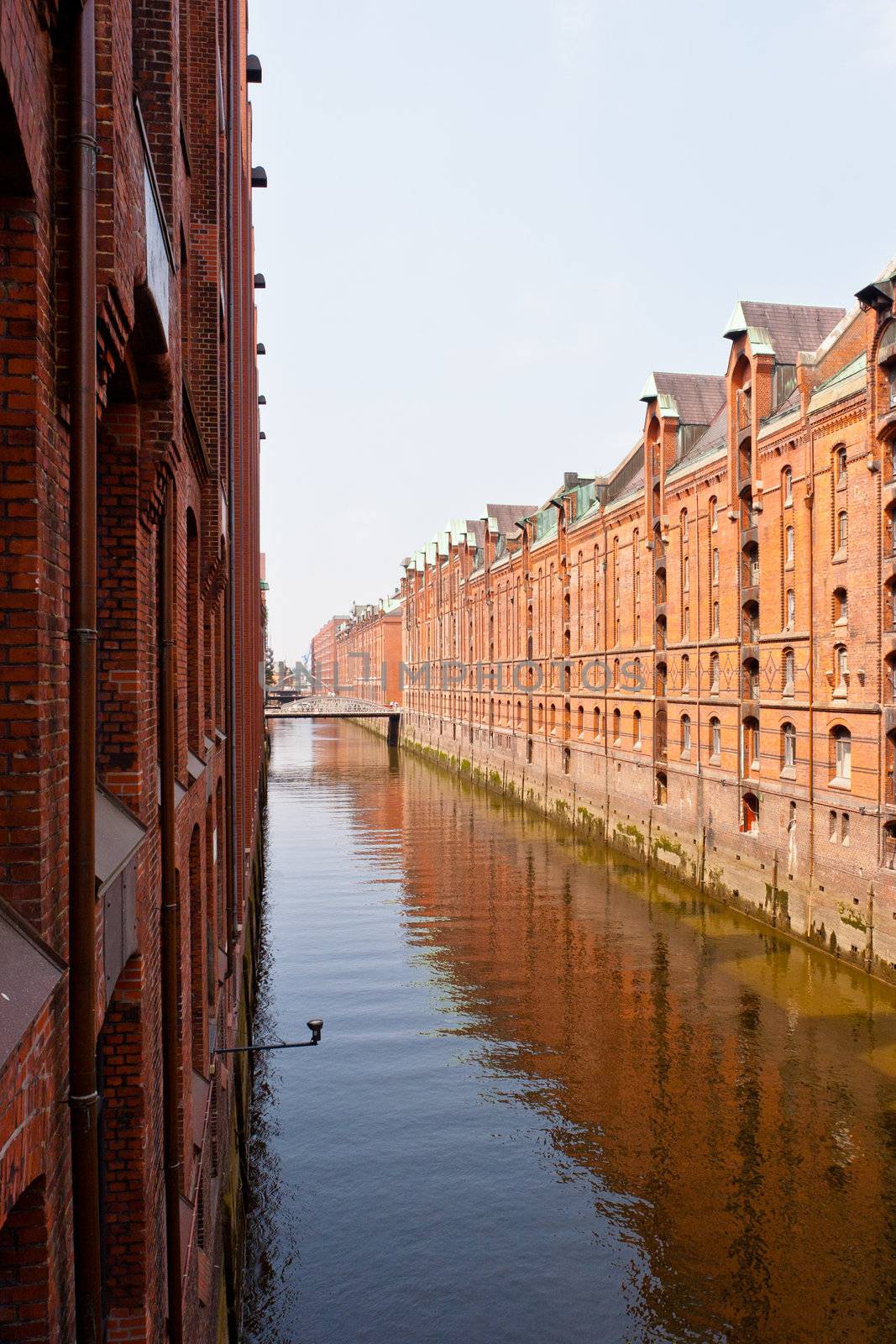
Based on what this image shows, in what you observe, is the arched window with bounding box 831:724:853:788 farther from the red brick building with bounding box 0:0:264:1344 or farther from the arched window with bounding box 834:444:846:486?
the red brick building with bounding box 0:0:264:1344

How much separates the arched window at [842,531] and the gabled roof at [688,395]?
12306 mm

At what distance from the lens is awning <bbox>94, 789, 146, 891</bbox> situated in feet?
13.3

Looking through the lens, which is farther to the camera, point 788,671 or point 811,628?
point 788,671

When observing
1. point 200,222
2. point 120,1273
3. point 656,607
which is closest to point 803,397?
point 656,607

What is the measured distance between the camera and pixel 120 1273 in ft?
14.9

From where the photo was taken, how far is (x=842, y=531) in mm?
22469

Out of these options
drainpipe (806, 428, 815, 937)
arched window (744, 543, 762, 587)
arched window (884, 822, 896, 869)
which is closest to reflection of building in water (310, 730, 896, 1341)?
arched window (884, 822, 896, 869)

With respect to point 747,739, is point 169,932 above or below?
above

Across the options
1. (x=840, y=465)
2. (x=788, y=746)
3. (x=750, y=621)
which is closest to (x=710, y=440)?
(x=750, y=621)

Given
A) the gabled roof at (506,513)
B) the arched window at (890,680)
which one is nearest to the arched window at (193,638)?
the arched window at (890,680)

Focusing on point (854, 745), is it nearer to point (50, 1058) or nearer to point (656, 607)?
point (656, 607)

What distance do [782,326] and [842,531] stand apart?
866cm

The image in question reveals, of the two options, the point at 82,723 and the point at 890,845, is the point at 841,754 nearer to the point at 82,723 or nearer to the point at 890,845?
the point at 890,845

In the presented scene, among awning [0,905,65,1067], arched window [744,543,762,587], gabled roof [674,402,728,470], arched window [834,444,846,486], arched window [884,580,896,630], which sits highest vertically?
gabled roof [674,402,728,470]
